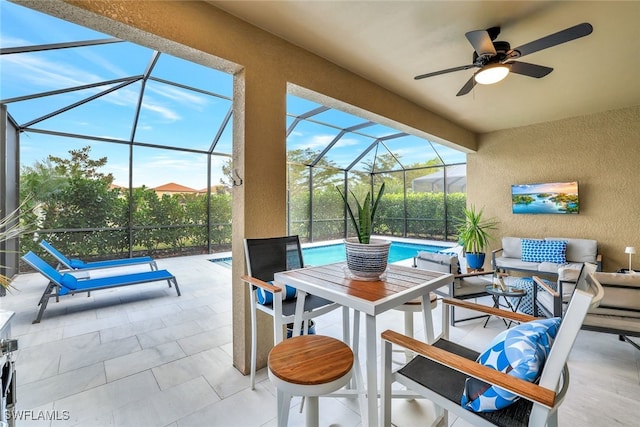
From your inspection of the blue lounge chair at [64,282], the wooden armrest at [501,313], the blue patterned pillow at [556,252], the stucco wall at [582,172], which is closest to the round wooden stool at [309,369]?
the wooden armrest at [501,313]

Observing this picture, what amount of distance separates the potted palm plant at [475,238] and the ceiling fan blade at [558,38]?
3.93 m

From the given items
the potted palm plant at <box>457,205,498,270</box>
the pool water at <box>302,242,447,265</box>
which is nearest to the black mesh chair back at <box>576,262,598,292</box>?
the potted palm plant at <box>457,205,498,270</box>

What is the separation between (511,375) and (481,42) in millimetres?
2233

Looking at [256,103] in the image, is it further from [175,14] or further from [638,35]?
[638,35]

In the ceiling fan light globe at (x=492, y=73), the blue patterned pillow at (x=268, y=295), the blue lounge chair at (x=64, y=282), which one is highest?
the ceiling fan light globe at (x=492, y=73)

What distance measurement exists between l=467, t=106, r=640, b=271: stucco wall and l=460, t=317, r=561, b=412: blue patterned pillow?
5.31 m

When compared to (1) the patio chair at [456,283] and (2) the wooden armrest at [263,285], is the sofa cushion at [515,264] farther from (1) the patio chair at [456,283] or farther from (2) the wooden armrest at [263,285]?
(2) the wooden armrest at [263,285]

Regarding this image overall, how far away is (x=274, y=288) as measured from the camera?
181 centimetres

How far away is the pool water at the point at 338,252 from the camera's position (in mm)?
8039

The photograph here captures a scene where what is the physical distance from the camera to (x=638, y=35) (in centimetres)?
245

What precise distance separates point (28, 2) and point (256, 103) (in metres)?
1.37

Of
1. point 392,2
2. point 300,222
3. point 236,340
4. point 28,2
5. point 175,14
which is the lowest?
point 236,340

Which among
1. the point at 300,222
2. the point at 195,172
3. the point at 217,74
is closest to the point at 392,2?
the point at 217,74

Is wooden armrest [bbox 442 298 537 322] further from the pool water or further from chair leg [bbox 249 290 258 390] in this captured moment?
the pool water
